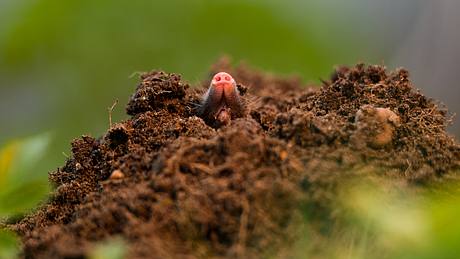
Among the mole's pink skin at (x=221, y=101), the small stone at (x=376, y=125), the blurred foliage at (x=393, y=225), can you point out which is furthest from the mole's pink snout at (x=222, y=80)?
the blurred foliage at (x=393, y=225)

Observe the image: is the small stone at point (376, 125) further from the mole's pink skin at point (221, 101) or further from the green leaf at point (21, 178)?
the green leaf at point (21, 178)

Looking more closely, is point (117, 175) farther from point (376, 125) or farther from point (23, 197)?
point (376, 125)

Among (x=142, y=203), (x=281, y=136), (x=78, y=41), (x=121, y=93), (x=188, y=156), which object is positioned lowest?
(x=142, y=203)

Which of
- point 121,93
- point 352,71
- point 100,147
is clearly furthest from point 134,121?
point 121,93

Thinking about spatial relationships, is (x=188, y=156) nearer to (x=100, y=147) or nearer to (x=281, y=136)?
(x=281, y=136)

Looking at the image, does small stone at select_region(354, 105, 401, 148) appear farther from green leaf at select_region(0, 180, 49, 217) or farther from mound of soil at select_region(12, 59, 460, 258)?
green leaf at select_region(0, 180, 49, 217)

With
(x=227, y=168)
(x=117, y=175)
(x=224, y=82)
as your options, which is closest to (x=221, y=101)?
(x=224, y=82)

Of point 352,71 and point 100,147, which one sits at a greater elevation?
point 352,71

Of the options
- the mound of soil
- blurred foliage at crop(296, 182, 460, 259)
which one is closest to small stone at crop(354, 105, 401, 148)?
the mound of soil
